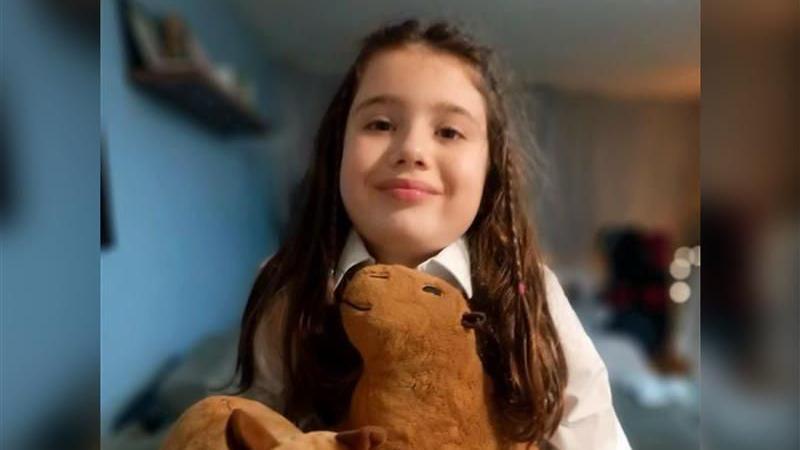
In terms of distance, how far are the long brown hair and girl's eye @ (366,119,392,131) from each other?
2 cm

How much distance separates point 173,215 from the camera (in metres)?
0.65

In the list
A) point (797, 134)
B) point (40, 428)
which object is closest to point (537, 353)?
point (797, 134)

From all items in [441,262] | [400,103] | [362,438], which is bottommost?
[362,438]

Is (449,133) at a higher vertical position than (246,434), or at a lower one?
higher

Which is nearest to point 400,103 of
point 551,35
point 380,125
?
point 380,125

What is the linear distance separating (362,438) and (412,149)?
20cm

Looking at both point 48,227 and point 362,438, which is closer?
point 362,438

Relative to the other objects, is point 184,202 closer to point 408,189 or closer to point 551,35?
point 408,189

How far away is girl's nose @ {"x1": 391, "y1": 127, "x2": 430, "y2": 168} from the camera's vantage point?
1.95ft

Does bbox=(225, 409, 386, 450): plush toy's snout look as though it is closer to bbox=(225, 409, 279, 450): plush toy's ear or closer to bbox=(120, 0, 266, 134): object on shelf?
bbox=(225, 409, 279, 450): plush toy's ear

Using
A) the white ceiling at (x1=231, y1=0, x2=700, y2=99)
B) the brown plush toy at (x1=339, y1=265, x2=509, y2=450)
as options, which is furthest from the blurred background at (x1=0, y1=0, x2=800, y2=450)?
the brown plush toy at (x1=339, y1=265, x2=509, y2=450)

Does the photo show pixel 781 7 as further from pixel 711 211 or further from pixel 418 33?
pixel 418 33

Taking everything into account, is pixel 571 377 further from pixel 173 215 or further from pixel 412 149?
pixel 173 215

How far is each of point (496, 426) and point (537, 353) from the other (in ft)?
0.20
